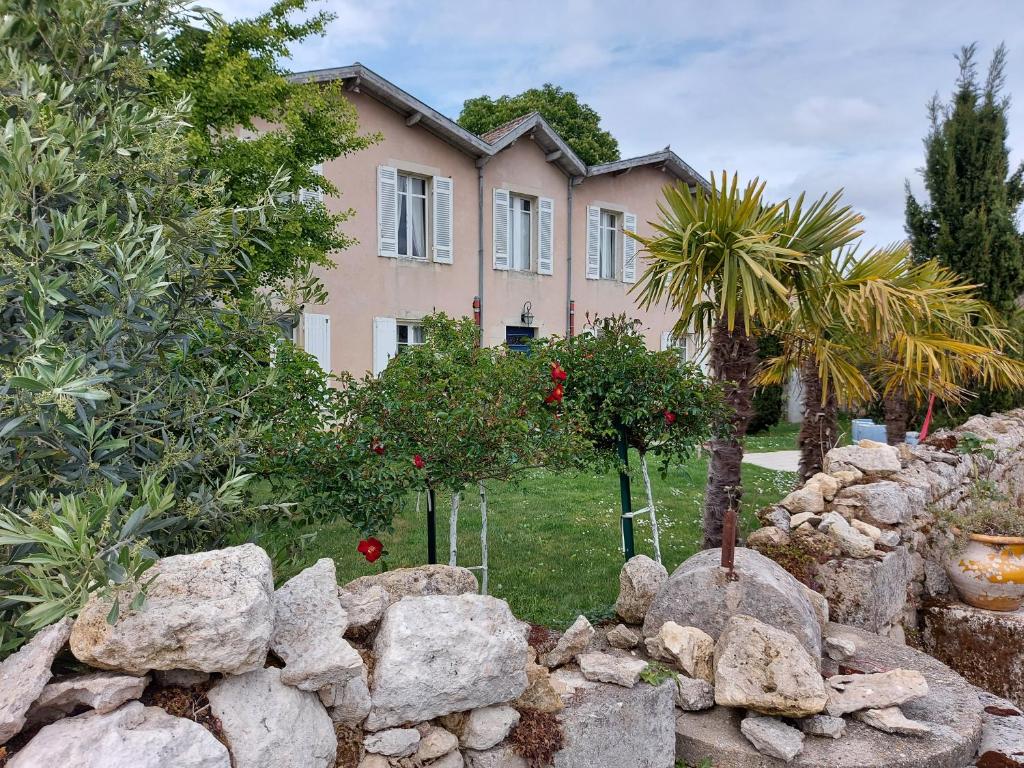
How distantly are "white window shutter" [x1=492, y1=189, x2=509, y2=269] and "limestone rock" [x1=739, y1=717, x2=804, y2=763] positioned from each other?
12.7m

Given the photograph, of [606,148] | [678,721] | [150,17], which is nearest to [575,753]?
A: [678,721]

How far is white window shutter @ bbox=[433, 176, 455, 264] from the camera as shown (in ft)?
45.5

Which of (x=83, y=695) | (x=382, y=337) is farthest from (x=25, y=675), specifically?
(x=382, y=337)

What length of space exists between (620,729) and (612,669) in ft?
0.76

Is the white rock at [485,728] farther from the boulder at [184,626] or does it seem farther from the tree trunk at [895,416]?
the tree trunk at [895,416]

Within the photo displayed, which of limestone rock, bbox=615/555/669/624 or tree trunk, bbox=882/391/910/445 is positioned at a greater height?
tree trunk, bbox=882/391/910/445

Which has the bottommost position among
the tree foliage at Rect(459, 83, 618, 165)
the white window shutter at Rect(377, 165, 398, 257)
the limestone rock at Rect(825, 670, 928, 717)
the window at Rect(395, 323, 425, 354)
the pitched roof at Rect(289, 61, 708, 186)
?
the limestone rock at Rect(825, 670, 928, 717)

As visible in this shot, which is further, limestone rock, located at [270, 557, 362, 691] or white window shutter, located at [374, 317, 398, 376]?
white window shutter, located at [374, 317, 398, 376]

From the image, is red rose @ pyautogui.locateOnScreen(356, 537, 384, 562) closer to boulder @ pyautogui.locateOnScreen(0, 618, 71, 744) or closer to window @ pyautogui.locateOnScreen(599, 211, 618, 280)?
boulder @ pyautogui.locateOnScreen(0, 618, 71, 744)

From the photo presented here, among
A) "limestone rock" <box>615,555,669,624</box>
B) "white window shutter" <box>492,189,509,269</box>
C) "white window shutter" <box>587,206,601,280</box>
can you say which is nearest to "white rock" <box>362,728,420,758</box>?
"limestone rock" <box>615,555,669,624</box>

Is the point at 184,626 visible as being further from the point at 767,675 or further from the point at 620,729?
the point at 767,675

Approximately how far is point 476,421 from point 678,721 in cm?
165

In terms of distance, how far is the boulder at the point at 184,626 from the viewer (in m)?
1.90

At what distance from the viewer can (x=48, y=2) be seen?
8.64 ft
